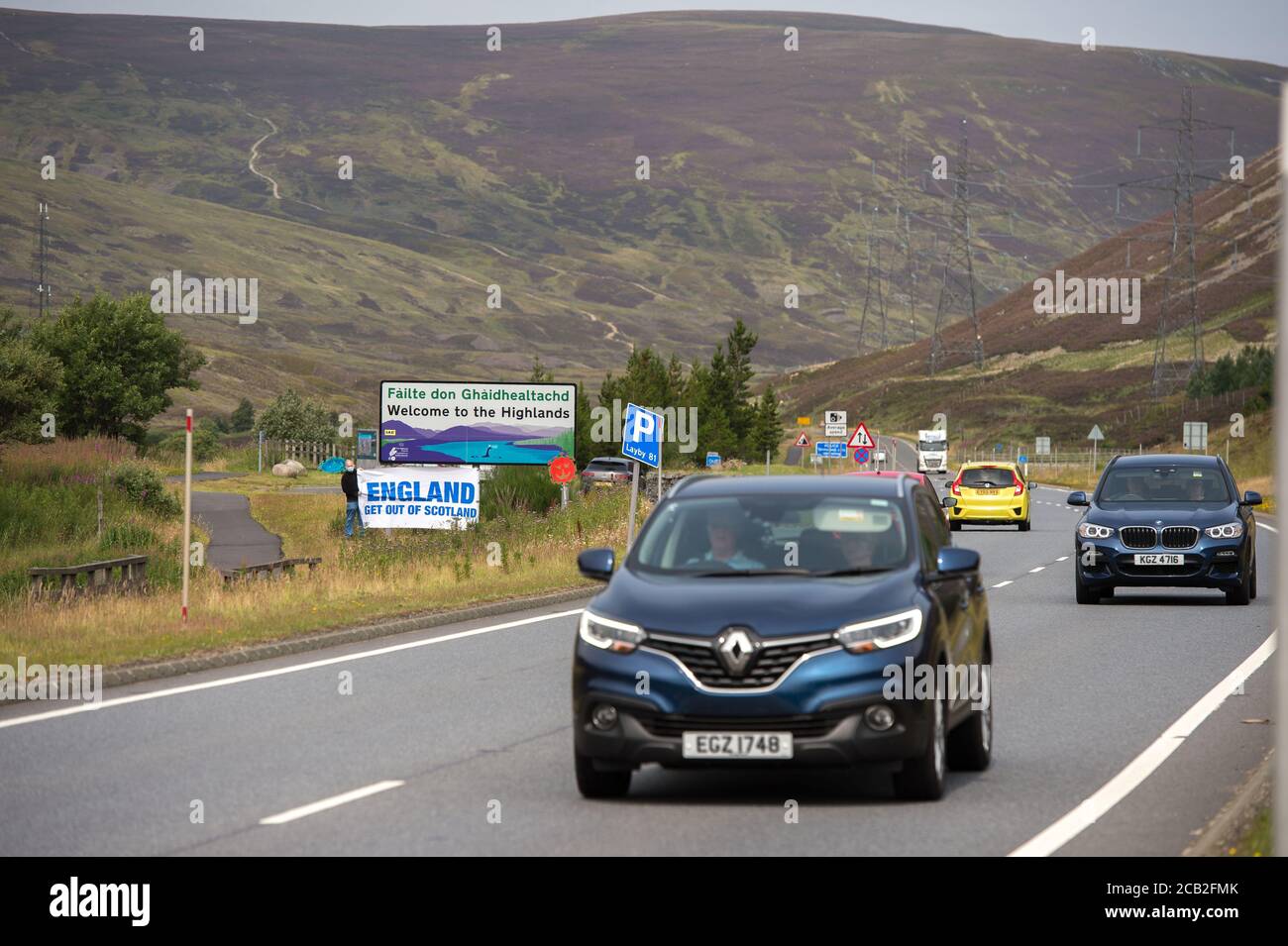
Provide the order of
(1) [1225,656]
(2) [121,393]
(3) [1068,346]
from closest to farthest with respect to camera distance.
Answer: (1) [1225,656], (2) [121,393], (3) [1068,346]

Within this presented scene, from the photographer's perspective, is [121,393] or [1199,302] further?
[1199,302]

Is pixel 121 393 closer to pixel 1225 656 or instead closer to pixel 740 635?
pixel 1225 656

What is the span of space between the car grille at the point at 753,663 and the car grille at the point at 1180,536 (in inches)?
587

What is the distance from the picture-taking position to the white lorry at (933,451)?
110625 millimetres

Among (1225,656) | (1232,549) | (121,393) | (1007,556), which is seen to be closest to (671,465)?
(121,393)

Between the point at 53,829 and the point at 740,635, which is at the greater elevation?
the point at 740,635

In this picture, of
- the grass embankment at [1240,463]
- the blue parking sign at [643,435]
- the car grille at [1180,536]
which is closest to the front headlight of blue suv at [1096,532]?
the car grille at [1180,536]

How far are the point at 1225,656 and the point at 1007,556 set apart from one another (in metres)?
18.1

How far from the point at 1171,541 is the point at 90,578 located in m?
15.6

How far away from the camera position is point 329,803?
32.4 ft

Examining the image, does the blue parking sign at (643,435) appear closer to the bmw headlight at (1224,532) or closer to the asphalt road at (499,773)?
the bmw headlight at (1224,532)

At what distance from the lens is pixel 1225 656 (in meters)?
17.5

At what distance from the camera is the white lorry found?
11062 cm
